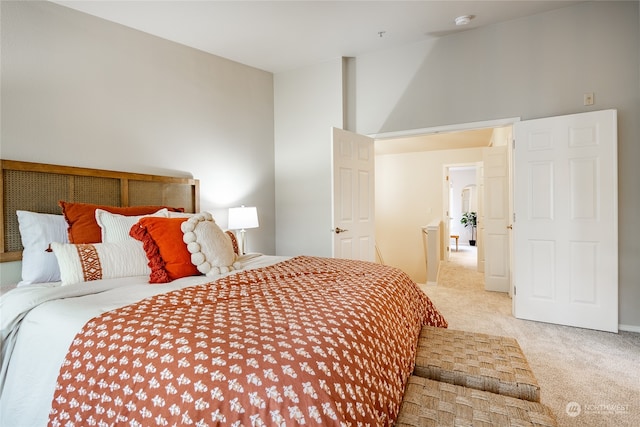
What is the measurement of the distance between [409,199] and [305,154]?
3.76m

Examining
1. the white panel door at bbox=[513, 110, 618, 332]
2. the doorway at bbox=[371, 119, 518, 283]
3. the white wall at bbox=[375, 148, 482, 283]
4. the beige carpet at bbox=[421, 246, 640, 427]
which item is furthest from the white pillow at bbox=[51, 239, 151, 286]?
the white wall at bbox=[375, 148, 482, 283]

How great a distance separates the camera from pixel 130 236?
204 cm

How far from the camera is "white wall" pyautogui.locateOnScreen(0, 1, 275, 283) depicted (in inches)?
88.4

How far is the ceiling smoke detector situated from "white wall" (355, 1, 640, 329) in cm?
27

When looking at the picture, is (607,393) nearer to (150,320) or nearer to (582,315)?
(582,315)

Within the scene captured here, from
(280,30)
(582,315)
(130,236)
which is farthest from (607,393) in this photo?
(280,30)

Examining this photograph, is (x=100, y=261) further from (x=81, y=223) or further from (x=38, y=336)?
(x=38, y=336)

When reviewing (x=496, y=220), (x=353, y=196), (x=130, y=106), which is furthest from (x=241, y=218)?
(x=496, y=220)

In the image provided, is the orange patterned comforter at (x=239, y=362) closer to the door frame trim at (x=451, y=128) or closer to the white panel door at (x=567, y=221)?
the white panel door at (x=567, y=221)

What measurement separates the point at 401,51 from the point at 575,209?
7.67 feet

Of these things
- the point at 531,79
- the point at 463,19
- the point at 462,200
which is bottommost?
the point at 462,200

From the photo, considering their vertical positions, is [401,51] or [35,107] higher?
[401,51]

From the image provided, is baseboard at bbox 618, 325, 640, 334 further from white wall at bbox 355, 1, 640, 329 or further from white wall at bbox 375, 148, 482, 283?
white wall at bbox 375, 148, 482, 283

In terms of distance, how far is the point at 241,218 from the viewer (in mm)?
3379
